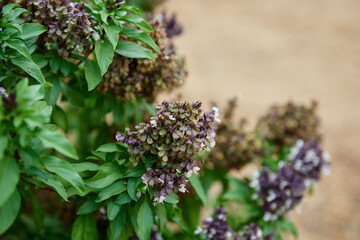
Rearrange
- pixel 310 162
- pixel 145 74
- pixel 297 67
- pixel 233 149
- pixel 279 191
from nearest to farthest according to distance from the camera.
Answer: pixel 145 74 → pixel 279 191 → pixel 310 162 → pixel 233 149 → pixel 297 67

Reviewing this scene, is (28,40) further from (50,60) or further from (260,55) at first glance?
(260,55)

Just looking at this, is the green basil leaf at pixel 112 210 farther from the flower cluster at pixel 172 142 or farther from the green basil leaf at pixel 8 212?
the green basil leaf at pixel 8 212

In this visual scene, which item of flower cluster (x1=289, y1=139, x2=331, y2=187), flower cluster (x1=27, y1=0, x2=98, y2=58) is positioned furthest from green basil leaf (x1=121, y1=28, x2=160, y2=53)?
flower cluster (x1=289, y1=139, x2=331, y2=187)

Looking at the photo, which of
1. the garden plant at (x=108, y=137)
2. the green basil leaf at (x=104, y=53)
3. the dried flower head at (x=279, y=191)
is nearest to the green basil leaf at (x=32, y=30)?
the garden plant at (x=108, y=137)

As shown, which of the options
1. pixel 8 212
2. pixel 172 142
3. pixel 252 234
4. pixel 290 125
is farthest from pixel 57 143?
pixel 290 125

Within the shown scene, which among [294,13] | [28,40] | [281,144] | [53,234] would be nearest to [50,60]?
[28,40]

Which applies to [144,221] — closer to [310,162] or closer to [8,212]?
[8,212]

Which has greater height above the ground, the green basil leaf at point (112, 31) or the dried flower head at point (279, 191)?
the green basil leaf at point (112, 31)
